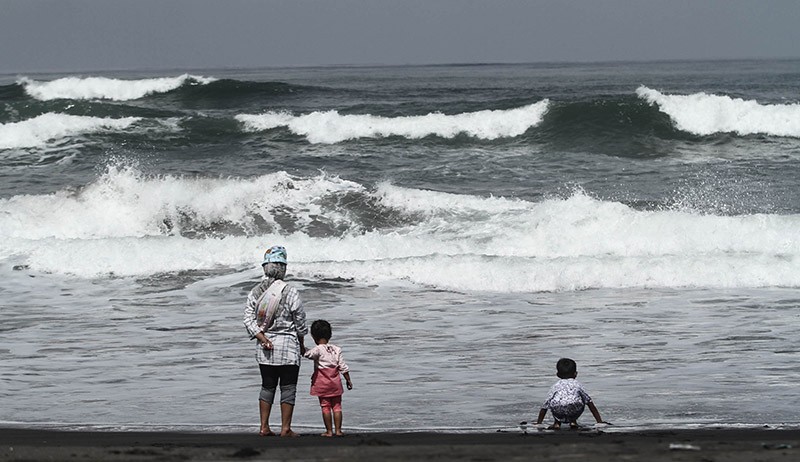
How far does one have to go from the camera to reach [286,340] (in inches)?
261

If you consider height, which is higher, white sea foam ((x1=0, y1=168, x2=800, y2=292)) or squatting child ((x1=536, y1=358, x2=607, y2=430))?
squatting child ((x1=536, y1=358, x2=607, y2=430))

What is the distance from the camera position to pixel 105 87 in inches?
1891

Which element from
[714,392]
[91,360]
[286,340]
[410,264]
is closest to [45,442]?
[286,340]

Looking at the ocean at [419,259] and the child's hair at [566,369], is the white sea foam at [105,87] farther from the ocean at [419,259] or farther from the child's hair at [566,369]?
the child's hair at [566,369]

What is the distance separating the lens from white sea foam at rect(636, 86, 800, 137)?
28.8 metres

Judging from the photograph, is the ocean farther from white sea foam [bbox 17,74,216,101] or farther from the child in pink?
white sea foam [bbox 17,74,216,101]

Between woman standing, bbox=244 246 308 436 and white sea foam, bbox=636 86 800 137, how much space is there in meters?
23.5

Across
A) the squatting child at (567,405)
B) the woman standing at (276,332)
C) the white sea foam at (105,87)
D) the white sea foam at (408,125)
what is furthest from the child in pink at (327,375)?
the white sea foam at (105,87)

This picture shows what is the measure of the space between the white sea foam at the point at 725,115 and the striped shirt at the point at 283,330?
2347 centimetres

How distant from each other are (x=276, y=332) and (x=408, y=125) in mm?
23329

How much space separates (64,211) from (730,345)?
13.6m

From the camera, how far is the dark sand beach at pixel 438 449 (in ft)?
16.6

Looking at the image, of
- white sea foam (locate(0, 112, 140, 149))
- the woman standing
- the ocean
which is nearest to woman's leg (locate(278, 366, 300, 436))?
the woman standing

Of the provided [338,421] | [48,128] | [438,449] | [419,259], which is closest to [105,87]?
[48,128]
